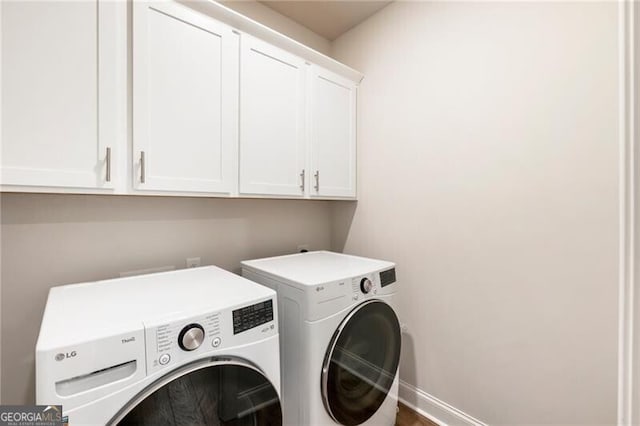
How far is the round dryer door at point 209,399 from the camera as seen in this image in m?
0.80

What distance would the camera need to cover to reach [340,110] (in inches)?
79.5

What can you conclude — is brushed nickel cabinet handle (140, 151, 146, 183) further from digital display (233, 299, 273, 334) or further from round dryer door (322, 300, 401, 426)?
round dryer door (322, 300, 401, 426)

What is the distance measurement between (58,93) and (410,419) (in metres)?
2.31

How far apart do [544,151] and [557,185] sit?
0.16 metres

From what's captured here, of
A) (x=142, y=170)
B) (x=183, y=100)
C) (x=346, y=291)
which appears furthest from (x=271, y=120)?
(x=346, y=291)

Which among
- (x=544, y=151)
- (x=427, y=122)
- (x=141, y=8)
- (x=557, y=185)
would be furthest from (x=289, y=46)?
(x=557, y=185)

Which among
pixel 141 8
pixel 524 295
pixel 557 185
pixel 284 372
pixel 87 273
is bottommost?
pixel 284 372

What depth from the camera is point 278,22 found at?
201 cm

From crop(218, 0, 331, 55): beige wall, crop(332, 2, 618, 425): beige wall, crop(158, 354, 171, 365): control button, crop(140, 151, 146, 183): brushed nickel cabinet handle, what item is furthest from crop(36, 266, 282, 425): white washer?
crop(218, 0, 331, 55): beige wall

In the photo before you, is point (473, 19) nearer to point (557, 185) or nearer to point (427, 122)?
point (427, 122)

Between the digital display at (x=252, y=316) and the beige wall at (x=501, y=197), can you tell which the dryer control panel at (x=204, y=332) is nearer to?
the digital display at (x=252, y=316)

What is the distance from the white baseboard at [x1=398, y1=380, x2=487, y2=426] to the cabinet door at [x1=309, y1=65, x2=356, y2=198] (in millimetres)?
1323

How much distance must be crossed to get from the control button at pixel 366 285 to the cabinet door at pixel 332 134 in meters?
0.69

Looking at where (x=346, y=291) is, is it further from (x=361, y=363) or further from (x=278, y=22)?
(x=278, y=22)
